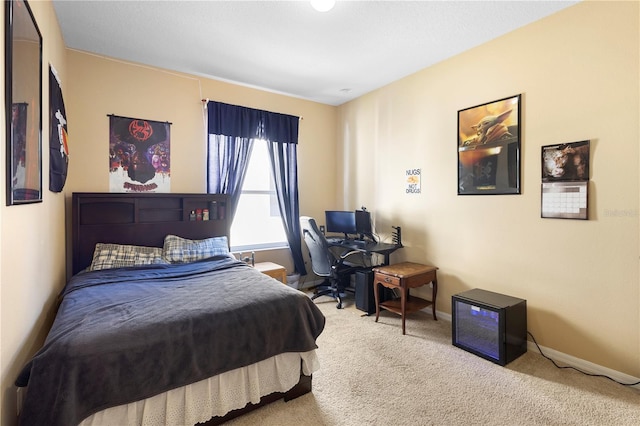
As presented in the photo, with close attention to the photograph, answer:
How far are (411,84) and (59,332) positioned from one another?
379 cm

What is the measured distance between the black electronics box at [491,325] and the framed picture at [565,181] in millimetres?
815

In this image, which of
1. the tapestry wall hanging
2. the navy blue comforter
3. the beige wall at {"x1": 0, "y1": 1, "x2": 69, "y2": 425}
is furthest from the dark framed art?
the navy blue comforter

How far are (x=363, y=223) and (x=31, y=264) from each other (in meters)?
3.19

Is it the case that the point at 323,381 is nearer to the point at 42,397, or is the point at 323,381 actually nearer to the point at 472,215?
the point at 42,397

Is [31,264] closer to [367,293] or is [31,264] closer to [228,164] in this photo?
[228,164]

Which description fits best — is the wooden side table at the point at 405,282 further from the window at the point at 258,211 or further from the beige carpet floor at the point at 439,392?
the window at the point at 258,211

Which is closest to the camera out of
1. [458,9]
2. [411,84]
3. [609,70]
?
[609,70]

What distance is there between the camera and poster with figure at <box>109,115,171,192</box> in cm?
323

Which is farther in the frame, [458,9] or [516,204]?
[516,204]

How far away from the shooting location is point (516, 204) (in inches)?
108

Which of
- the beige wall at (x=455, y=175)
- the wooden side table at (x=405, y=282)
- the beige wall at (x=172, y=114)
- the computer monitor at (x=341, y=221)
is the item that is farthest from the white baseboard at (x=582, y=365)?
the beige wall at (x=172, y=114)

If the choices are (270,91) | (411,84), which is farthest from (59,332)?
(411,84)

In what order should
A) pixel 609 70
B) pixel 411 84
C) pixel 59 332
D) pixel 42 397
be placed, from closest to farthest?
pixel 42 397
pixel 59 332
pixel 609 70
pixel 411 84

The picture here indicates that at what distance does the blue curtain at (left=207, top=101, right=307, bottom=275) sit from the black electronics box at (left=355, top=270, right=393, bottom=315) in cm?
102
